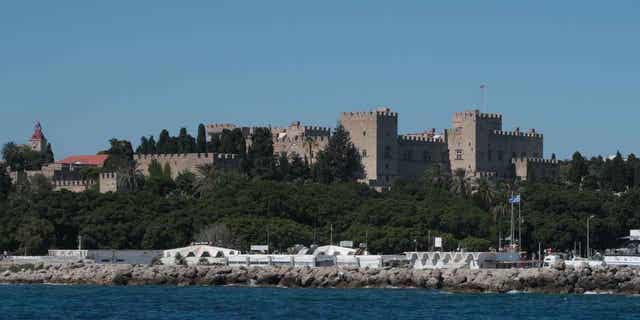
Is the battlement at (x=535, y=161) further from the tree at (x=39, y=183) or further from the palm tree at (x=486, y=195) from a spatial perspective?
the tree at (x=39, y=183)

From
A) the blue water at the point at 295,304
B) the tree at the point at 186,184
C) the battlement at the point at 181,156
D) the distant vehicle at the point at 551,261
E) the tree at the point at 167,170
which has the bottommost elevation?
the blue water at the point at 295,304

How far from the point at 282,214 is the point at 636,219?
21.0 meters

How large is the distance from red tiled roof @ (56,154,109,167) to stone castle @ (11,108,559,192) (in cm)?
11

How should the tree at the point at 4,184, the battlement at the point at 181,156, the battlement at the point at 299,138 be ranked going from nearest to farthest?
the tree at the point at 4,184
the battlement at the point at 181,156
the battlement at the point at 299,138

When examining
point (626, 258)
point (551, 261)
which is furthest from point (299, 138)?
point (626, 258)

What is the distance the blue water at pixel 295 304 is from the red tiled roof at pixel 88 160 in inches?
1907

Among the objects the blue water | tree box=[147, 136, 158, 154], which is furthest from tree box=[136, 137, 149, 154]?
the blue water

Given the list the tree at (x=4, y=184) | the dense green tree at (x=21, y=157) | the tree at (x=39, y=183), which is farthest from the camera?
the dense green tree at (x=21, y=157)

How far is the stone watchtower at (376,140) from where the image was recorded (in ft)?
360

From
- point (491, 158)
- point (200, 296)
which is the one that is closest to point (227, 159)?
point (491, 158)

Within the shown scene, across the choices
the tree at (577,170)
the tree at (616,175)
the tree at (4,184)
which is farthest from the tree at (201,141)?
the tree at (616,175)

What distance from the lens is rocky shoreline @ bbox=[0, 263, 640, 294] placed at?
6638 centimetres

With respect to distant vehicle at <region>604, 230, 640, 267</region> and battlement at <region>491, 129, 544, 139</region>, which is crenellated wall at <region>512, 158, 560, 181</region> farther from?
distant vehicle at <region>604, 230, 640, 267</region>

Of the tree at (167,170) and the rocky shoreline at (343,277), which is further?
the tree at (167,170)
